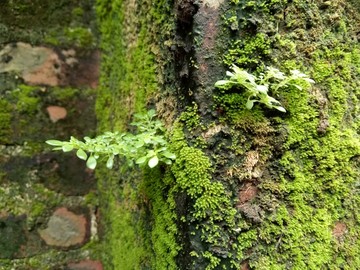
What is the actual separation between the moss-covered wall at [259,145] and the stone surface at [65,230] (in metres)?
0.47

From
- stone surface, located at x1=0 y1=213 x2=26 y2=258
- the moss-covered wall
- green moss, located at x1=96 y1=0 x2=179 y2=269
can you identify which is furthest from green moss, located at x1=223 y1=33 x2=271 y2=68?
stone surface, located at x1=0 y1=213 x2=26 y2=258

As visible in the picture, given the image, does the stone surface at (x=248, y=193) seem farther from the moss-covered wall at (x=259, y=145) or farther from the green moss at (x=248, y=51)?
the green moss at (x=248, y=51)

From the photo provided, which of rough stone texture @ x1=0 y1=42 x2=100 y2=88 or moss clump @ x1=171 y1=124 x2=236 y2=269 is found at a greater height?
moss clump @ x1=171 y1=124 x2=236 y2=269

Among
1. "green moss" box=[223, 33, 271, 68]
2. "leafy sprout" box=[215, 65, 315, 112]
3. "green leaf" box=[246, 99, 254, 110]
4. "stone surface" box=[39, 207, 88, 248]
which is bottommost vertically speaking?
"stone surface" box=[39, 207, 88, 248]

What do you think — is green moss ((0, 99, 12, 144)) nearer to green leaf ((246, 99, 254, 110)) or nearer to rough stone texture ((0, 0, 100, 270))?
rough stone texture ((0, 0, 100, 270))

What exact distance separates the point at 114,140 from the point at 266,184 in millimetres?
397

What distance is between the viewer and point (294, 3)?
3.40 feet

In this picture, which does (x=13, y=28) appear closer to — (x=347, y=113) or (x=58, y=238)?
(x=58, y=238)

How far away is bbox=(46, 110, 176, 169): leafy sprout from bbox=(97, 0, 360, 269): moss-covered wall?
34 mm

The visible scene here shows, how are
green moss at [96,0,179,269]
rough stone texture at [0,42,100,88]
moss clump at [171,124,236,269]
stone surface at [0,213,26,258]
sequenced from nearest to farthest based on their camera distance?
moss clump at [171,124,236,269], green moss at [96,0,179,269], stone surface at [0,213,26,258], rough stone texture at [0,42,100,88]

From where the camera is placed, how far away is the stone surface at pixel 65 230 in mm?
1440

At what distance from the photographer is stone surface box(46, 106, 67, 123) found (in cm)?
152

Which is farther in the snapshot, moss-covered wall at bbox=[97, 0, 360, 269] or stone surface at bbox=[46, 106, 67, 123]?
stone surface at bbox=[46, 106, 67, 123]

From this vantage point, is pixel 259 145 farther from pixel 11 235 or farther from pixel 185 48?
pixel 11 235
